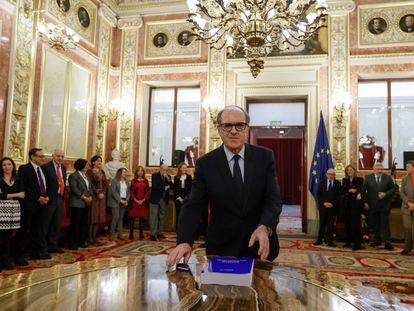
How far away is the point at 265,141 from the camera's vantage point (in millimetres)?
15070

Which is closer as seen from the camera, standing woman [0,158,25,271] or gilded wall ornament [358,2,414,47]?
standing woman [0,158,25,271]

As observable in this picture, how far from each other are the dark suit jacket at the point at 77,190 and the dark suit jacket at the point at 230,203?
14.1 ft

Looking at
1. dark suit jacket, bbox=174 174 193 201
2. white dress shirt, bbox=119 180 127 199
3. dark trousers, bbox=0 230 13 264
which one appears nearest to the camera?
dark trousers, bbox=0 230 13 264

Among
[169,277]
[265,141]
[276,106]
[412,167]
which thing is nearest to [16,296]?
[169,277]

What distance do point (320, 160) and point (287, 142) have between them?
7915mm

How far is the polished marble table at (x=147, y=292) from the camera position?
1.07 m

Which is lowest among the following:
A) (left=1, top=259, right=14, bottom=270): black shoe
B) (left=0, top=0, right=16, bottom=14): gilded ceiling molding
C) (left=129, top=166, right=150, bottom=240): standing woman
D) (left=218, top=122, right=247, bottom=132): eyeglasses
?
(left=1, top=259, right=14, bottom=270): black shoe

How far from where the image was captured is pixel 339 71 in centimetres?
752

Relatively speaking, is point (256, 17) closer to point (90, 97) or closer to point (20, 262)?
point (20, 262)

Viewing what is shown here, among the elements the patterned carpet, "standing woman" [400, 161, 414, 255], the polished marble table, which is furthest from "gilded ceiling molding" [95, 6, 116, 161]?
the polished marble table

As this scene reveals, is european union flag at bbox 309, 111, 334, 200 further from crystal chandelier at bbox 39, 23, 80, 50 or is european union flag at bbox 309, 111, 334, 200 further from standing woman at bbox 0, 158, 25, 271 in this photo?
standing woman at bbox 0, 158, 25, 271

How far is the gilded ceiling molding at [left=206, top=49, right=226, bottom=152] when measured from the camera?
26.1ft

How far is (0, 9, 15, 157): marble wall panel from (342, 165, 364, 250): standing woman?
5793 mm

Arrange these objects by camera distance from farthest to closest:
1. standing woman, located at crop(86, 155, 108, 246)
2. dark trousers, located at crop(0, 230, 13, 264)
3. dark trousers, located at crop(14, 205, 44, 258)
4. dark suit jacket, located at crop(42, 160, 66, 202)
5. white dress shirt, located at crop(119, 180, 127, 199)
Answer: white dress shirt, located at crop(119, 180, 127, 199) < standing woman, located at crop(86, 155, 108, 246) < dark suit jacket, located at crop(42, 160, 66, 202) < dark trousers, located at crop(14, 205, 44, 258) < dark trousers, located at crop(0, 230, 13, 264)
